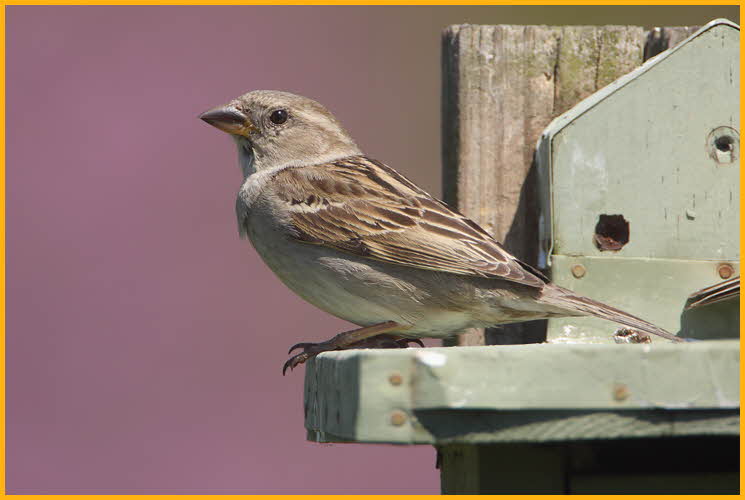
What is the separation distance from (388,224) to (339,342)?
17.0 inches

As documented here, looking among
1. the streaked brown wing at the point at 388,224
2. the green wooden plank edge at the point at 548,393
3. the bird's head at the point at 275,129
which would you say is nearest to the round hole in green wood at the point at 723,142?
the streaked brown wing at the point at 388,224

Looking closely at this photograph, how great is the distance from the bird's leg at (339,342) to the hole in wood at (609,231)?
0.71 metres

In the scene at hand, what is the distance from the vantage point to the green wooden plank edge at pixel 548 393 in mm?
2195

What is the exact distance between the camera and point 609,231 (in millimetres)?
3979

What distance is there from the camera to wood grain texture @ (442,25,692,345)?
411 cm

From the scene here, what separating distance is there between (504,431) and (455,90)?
2.06 meters

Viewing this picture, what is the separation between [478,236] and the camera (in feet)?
13.0

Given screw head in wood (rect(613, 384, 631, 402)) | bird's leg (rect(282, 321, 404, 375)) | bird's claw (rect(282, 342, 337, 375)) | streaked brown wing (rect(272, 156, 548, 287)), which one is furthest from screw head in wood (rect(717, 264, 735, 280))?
screw head in wood (rect(613, 384, 631, 402))

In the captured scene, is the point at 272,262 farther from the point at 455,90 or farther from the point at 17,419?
the point at 17,419

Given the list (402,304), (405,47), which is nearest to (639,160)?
(402,304)

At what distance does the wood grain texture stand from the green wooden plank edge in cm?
190

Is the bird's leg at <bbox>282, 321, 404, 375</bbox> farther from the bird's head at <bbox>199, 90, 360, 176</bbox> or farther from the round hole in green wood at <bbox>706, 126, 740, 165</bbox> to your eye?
the round hole in green wood at <bbox>706, 126, 740, 165</bbox>

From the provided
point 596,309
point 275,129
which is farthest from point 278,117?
point 596,309

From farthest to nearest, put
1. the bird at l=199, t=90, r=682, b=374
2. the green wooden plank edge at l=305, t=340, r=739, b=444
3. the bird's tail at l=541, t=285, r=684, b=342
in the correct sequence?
the bird at l=199, t=90, r=682, b=374 < the bird's tail at l=541, t=285, r=684, b=342 < the green wooden plank edge at l=305, t=340, r=739, b=444
